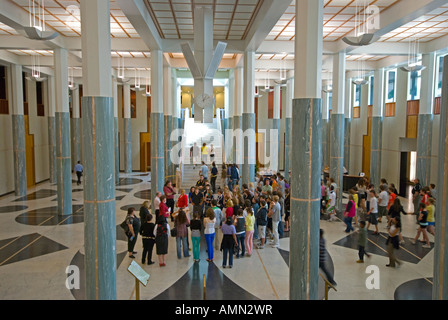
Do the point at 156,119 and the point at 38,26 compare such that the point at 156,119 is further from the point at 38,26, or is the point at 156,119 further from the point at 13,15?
the point at 13,15

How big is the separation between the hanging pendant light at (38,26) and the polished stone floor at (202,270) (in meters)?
5.98

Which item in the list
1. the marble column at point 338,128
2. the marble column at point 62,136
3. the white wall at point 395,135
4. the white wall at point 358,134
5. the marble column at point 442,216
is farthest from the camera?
the white wall at point 358,134

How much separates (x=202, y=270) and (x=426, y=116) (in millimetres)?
13665

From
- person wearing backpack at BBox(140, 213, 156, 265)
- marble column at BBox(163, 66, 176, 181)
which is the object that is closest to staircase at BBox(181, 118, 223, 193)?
marble column at BBox(163, 66, 176, 181)

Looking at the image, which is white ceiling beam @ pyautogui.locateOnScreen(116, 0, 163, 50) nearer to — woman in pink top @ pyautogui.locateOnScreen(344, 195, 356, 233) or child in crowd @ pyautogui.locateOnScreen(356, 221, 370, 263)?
child in crowd @ pyautogui.locateOnScreen(356, 221, 370, 263)

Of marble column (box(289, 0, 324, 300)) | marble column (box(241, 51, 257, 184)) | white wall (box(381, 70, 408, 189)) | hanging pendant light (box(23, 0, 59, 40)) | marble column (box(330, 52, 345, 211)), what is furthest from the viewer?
white wall (box(381, 70, 408, 189))

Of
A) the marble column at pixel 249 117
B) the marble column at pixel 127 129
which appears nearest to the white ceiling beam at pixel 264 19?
the marble column at pixel 249 117

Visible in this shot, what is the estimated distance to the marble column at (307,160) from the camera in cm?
774

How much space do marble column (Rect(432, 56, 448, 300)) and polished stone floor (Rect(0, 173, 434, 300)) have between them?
334 centimetres

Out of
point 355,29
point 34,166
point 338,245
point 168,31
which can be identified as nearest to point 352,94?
point 355,29

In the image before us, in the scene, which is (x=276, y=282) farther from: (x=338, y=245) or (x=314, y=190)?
(x=338, y=245)

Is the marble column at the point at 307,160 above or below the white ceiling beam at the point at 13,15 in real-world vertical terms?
below

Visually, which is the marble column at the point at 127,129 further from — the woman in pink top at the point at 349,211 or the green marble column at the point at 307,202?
the green marble column at the point at 307,202

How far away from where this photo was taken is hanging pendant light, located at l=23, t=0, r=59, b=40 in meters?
9.50
